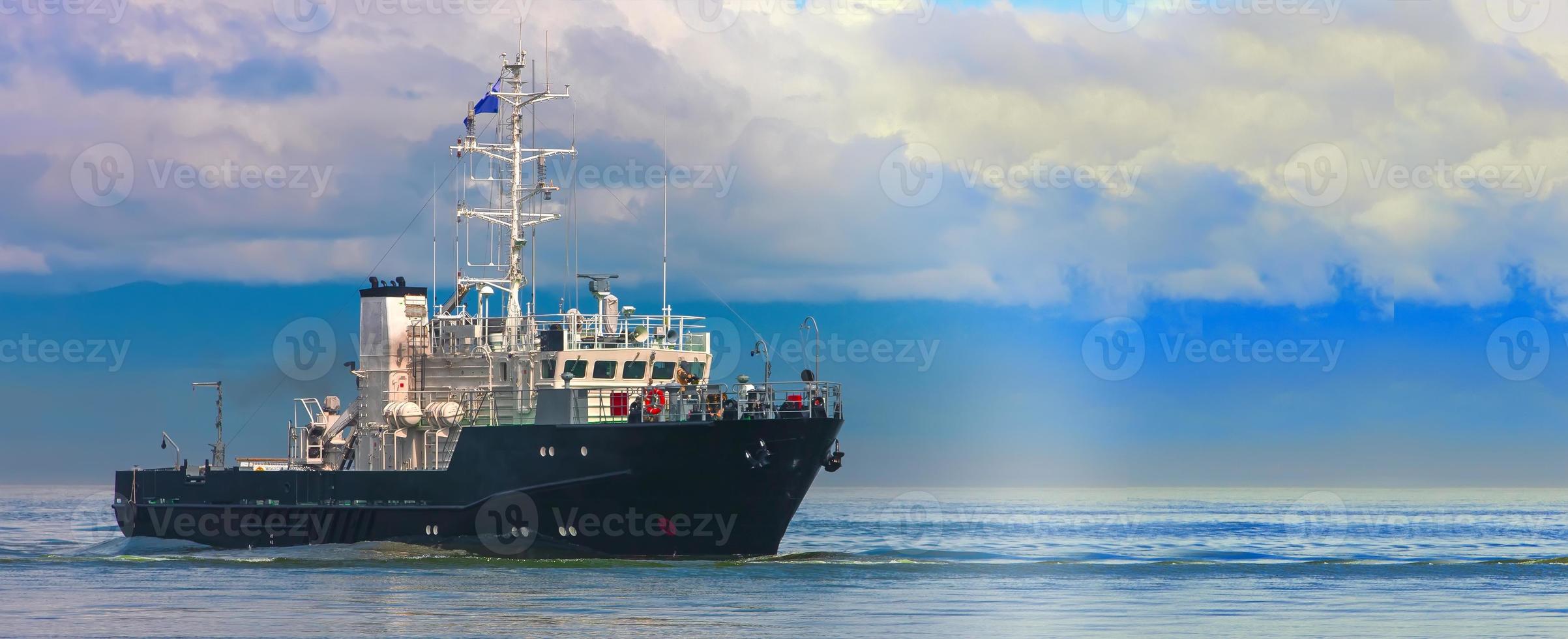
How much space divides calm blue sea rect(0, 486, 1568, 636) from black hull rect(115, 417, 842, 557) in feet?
2.31

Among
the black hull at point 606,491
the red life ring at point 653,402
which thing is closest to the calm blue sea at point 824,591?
the black hull at point 606,491

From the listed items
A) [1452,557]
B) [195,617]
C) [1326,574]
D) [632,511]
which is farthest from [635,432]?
[1452,557]

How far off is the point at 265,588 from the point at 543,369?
936 centimetres

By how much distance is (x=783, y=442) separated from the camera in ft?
135

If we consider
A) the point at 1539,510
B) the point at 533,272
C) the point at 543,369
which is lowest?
the point at 1539,510

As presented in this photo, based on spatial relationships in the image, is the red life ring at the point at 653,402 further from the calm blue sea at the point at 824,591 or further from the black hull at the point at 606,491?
the calm blue sea at the point at 824,591

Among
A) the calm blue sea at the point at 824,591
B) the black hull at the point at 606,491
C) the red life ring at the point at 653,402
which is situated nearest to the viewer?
the calm blue sea at the point at 824,591

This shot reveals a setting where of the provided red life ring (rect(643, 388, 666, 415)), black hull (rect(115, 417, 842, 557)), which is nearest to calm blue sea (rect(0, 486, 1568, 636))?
black hull (rect(115, 417, 842, 557))

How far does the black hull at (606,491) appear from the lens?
4106 cm

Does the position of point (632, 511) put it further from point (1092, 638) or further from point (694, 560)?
point (1092, 638)

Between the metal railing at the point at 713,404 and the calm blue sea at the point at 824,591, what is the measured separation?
12.7ft

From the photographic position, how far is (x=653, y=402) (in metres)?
41.9

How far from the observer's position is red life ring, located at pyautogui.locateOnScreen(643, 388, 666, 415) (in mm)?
41844

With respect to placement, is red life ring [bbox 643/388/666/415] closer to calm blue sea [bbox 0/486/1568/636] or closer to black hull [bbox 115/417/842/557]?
black hull [bbox 115/417/842/557]
